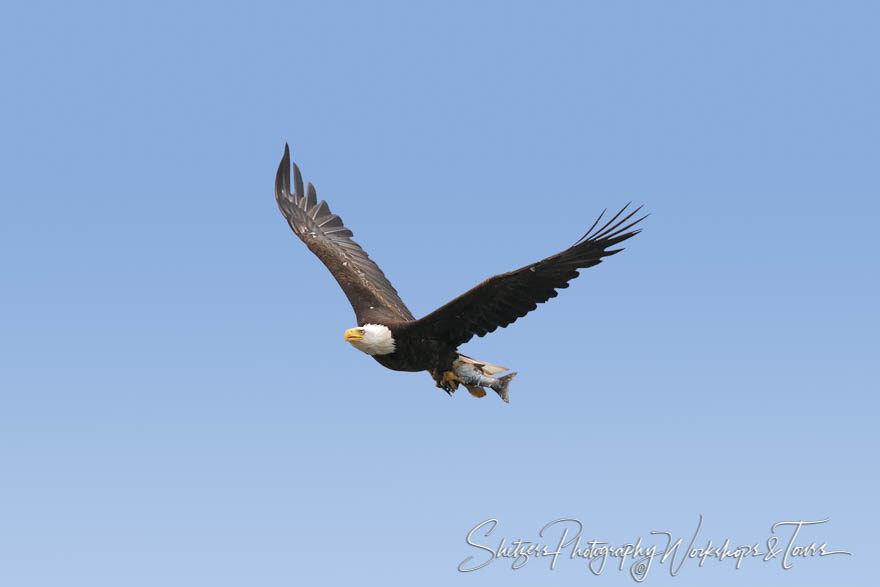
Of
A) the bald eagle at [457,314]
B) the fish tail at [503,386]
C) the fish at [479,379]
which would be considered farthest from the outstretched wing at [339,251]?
the fish tail at [503,386]

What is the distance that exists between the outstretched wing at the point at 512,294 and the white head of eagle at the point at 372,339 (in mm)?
282

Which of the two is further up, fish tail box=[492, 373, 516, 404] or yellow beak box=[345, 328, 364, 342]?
yellow beak box=[345, 328, 364, 342]

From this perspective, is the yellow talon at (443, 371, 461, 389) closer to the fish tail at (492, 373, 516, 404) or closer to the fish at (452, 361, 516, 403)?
the fish at (452, 361, 516, 403)

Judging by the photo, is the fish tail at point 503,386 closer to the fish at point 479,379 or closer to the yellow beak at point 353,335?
the fish at point 479,379

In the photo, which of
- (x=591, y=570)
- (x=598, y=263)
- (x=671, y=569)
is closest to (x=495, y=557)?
(x=591, y=570)

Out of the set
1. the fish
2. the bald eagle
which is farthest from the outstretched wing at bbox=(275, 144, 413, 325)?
the fish

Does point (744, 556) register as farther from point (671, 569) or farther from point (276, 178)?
point (276, 178)

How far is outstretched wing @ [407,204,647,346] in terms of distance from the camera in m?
11.4

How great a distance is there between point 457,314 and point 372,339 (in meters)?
0.98

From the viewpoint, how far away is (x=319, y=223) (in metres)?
15.7

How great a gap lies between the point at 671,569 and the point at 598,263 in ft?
11.3

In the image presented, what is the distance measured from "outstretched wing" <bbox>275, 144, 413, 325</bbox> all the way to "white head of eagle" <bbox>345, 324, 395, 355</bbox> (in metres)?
0.44

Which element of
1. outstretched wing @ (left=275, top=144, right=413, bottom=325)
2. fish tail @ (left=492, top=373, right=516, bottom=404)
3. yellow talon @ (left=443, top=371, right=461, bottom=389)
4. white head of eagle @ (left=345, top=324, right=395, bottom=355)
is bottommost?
fish tail @ (left=492, top=373, right=516, bottom=404)

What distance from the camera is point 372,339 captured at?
40.6 feet
